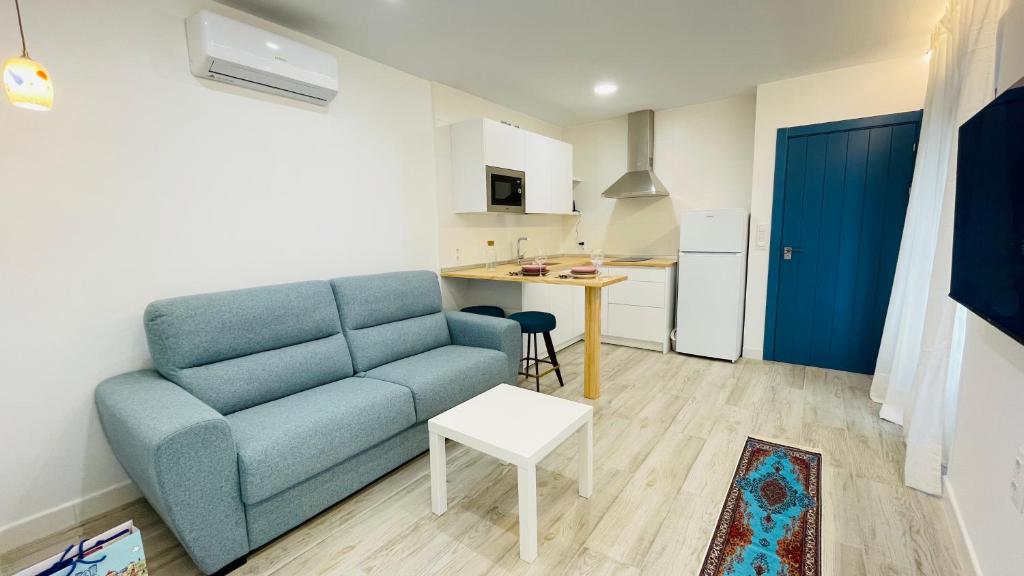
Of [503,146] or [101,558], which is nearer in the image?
[101,558]

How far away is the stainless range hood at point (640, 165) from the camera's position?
175 inches

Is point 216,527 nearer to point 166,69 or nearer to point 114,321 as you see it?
point 114,321

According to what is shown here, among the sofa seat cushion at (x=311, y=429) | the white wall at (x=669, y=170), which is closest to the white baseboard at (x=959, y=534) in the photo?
the sofa seat cushion at (x=311, y=429)

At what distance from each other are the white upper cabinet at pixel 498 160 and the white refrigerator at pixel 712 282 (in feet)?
4.58

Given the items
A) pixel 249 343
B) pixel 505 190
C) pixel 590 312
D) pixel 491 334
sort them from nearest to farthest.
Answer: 1. pixel 249 343
2. pixel 491 334
3. pixel 590 312
4. pixel 505 190

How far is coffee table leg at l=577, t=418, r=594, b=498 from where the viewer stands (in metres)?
1.97

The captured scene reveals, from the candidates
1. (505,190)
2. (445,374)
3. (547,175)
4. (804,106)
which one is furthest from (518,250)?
(804,106)

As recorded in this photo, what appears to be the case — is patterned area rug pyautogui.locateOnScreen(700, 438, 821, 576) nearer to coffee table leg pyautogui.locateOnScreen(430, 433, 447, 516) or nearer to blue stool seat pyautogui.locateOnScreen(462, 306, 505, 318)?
coffee table leg pyautogui.locateOnScreen(430, 433, 447, 516)

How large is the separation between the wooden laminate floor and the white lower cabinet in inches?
55.5

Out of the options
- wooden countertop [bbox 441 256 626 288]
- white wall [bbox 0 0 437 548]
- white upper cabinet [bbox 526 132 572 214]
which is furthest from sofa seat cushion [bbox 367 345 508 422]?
white upper cabinet [bbox 526 132 572 214]

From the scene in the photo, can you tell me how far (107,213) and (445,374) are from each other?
1.76 metres

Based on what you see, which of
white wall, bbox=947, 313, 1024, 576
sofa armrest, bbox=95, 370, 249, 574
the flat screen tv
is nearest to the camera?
the flat screen tv

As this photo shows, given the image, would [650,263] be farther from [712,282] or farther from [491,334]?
[491,334]

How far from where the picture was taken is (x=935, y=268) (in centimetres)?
Result: 217
